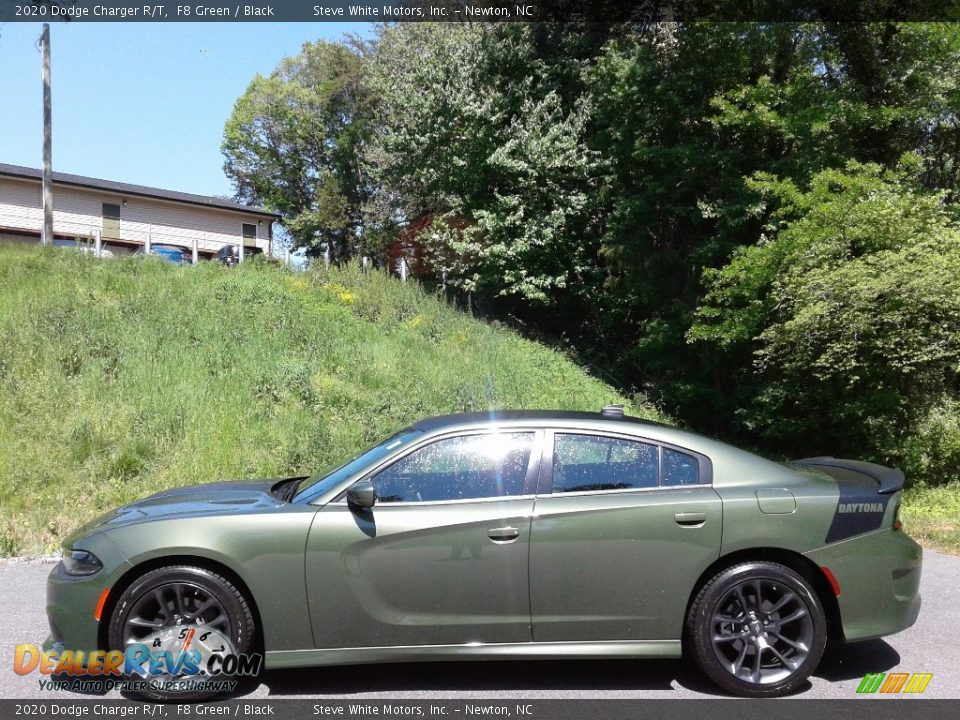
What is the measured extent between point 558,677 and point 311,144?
144ft

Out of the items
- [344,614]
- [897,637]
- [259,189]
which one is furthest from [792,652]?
[259,189]

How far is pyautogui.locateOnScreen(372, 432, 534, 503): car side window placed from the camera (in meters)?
4.36

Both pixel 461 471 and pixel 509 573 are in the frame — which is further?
pixel 461 471

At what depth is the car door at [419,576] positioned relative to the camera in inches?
162

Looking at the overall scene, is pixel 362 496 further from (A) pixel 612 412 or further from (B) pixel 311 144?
(B) pixel 311 144

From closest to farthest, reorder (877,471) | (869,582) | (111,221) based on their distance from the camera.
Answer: (869,582)
(877,471)
(111,221)

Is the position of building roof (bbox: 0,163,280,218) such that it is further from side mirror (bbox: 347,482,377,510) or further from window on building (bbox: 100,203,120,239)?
side mirror (bbox: 347,482,377,510)

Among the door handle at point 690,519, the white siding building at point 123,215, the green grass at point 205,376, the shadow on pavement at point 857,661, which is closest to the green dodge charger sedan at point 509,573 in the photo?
the door handle at point 690,519

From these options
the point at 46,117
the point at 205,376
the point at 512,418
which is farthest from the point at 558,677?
the point at 46,117

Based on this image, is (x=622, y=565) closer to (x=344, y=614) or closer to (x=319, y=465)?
(x=344, y=614)

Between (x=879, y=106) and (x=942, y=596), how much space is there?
471 inches

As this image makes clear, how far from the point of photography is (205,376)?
38.8 feet

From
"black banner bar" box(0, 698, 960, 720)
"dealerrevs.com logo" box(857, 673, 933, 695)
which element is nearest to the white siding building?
"black banner bar" box(0, 698, 960, 720)

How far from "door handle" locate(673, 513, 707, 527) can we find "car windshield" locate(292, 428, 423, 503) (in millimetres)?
1558
